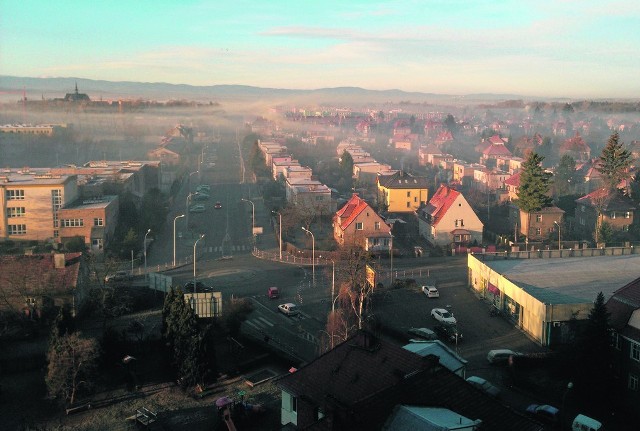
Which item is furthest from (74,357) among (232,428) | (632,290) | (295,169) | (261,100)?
(261,100)

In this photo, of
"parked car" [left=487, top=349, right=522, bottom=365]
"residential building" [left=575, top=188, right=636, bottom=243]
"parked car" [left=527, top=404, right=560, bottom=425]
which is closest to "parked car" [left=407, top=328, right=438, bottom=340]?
"parked car" [left=487, top=349, right=522, bottom=365]

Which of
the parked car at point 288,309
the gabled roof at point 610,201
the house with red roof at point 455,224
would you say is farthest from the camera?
the gabled roof at point 610,201

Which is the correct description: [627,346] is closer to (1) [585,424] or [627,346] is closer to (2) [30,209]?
(1) [585,424]

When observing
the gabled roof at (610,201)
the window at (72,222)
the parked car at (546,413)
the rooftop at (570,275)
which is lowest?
the parked car at (546,413)

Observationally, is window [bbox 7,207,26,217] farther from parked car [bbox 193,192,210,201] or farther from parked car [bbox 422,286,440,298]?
parked car [bbox 422,286,440,298]

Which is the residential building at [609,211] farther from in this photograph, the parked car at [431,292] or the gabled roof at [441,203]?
the parked car at [431,292]

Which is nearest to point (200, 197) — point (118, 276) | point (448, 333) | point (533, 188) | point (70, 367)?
point (118, 276)

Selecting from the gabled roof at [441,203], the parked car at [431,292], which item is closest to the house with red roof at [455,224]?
the gabled roof at [441,203]
